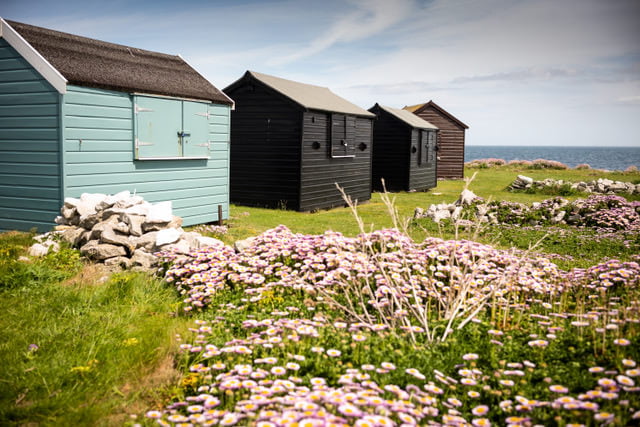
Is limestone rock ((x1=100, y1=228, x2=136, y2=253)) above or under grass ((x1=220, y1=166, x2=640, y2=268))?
above

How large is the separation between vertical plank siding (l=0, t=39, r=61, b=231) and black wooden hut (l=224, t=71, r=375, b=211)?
7.95 m

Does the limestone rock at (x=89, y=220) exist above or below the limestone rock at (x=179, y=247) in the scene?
above

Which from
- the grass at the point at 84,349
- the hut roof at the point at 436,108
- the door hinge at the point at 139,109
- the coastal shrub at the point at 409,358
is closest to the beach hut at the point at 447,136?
the hut roof at the point at 436,108

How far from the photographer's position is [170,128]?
449 inches

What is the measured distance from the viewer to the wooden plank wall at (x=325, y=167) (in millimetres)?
16453

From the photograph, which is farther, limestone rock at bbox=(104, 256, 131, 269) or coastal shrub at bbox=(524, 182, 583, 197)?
coastal shrub at bbox=(524, 182, 583, 197)

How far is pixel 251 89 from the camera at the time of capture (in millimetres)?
16906

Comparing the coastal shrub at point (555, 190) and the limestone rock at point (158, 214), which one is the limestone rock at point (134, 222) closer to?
the limestone rock at point (158, 214)

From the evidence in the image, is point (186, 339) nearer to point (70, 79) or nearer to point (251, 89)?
point (70, 79)

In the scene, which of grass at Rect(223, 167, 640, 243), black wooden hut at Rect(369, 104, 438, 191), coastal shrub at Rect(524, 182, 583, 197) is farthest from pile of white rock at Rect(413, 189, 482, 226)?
coastal shrub at Rect(524, 182, 583, 197)

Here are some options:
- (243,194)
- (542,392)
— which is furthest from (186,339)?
(243,194)

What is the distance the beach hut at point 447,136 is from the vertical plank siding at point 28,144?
24734 millimetres

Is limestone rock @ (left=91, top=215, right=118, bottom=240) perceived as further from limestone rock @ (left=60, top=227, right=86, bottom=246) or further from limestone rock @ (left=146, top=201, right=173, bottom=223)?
limestone rock @ (left=146, top=201, right=173, bottom=223)

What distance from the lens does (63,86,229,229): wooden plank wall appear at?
31.5 ft
